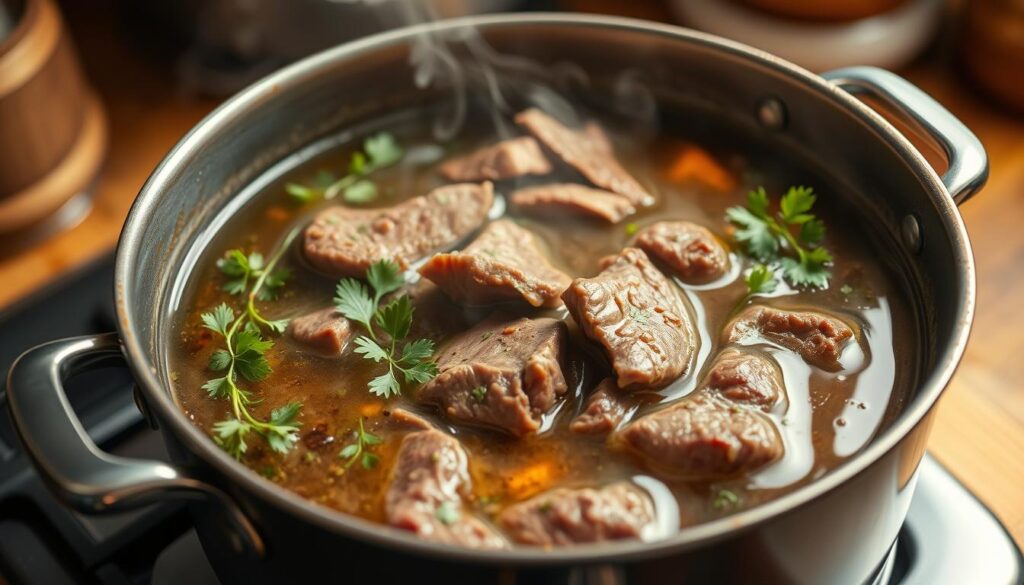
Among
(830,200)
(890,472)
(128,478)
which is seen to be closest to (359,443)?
(128,478)

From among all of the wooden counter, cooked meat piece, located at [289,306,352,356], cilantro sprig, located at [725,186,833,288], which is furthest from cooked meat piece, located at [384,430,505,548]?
the wooden counter

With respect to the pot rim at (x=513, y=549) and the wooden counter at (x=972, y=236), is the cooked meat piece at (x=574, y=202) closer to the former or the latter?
the pot rim at (x=513, y=549)

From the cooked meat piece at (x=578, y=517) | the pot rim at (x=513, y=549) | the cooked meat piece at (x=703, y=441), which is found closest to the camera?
the pot rim at (x=513, y=549)

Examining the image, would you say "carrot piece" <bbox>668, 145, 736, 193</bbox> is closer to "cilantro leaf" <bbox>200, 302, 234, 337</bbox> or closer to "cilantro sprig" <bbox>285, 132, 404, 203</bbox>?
"cilantro sprig" <bbox>285, 132, 404, 203</bbox>

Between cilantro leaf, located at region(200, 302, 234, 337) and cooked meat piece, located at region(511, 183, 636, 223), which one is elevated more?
cooked meat piece, located at region(511, 183, 636, 223)

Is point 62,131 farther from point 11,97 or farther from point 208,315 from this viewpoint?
point 208,315

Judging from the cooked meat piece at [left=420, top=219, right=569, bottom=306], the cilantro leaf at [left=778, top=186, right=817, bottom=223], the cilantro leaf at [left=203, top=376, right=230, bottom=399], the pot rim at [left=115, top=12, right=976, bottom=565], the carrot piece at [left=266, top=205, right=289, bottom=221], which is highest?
the pot rim at [left=115, top=12, right=976, bottom=565]

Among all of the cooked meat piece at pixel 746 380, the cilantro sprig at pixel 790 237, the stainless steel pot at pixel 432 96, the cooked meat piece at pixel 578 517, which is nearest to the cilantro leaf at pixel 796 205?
the cilantro sprig at pixel 790 237
